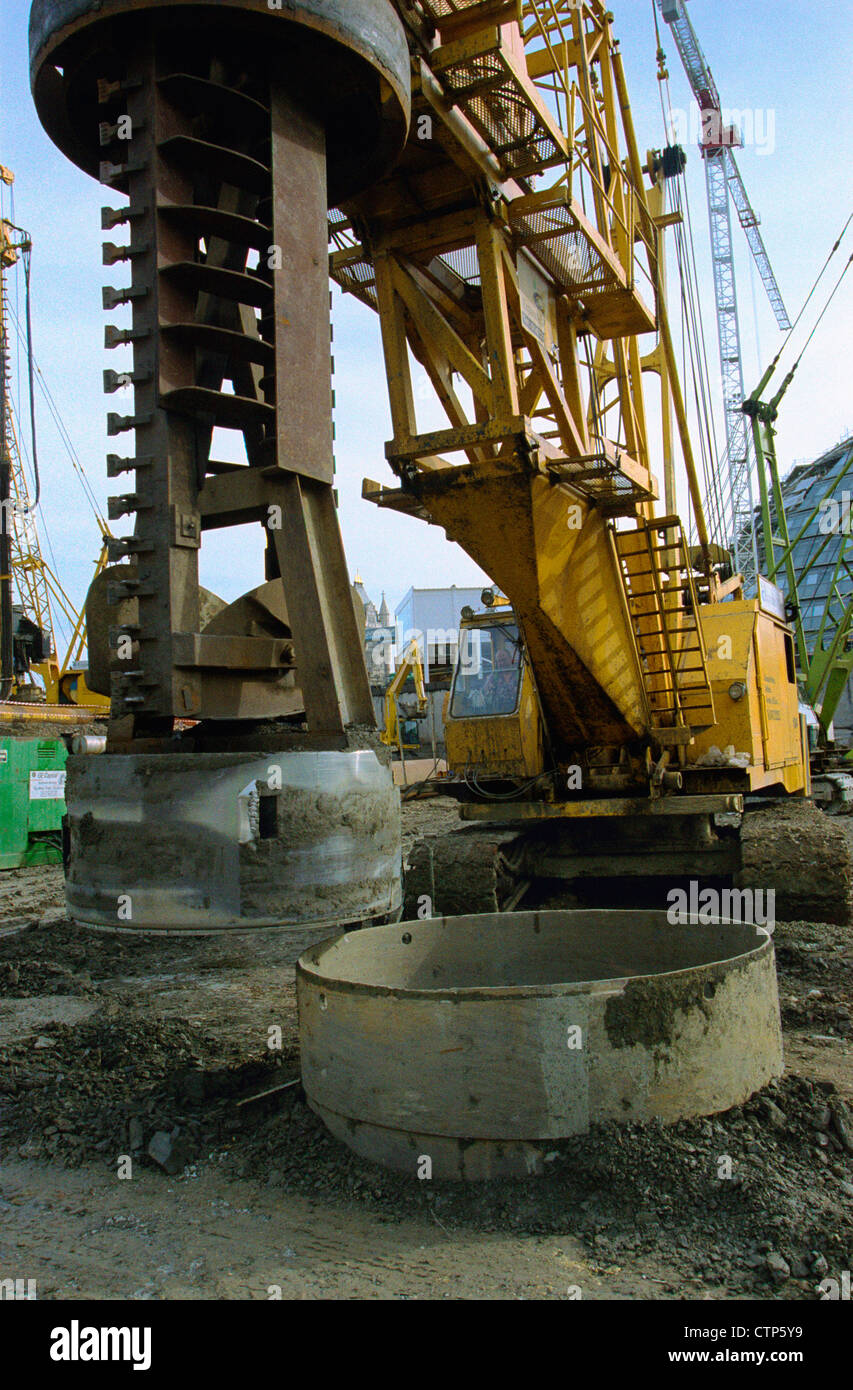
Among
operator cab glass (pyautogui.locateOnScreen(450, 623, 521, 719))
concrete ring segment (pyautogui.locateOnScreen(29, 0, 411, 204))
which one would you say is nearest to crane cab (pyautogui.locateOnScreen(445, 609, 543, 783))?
operator cab glass (pyautogui.locateOnScreen(450, 623, 521, 719))

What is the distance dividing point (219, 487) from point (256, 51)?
1541mm

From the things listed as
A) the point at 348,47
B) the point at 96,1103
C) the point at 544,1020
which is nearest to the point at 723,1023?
the point at 544,1020

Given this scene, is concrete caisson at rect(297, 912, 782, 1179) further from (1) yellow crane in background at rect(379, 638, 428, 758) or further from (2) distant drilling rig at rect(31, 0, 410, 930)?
(1) yellow crane in background at rect(379, 638, 428, 758)

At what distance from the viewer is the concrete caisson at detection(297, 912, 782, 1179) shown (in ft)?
11.6

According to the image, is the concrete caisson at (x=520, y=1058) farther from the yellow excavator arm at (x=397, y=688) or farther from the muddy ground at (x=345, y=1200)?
the yellow excavator arm at (x=397, y=688)

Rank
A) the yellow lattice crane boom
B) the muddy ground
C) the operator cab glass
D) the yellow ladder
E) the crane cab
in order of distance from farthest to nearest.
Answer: the operator cab glass → the crane cab → the yellow ladder → the yellow lattice crane boom → the muddy ground

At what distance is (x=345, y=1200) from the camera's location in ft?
11.9

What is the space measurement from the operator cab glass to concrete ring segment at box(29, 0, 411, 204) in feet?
16.8

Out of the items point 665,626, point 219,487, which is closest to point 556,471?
point 665,626

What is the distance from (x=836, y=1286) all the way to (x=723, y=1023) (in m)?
0.97

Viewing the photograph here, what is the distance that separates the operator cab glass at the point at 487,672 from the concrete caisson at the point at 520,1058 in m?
4.55

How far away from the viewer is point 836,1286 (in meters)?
2.99

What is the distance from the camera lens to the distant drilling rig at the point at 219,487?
125 inches

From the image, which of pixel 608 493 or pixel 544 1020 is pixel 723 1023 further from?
pixel 608 493
